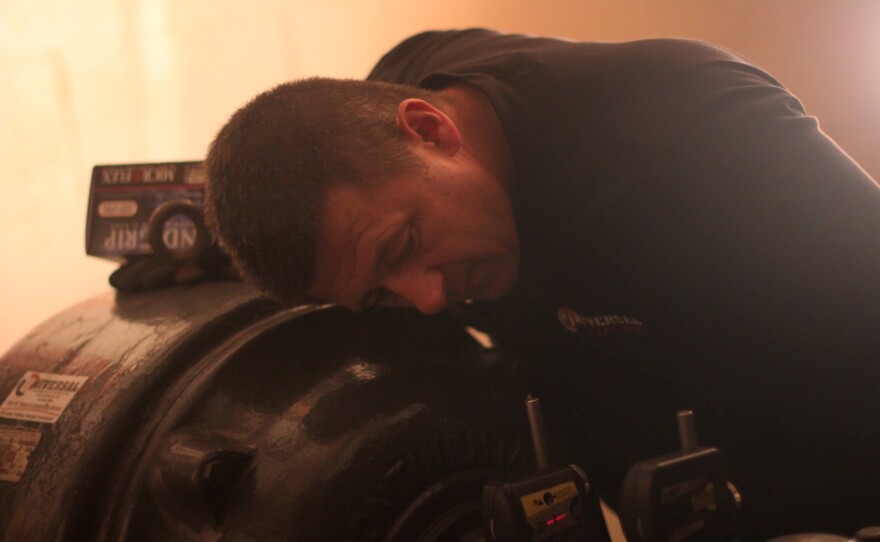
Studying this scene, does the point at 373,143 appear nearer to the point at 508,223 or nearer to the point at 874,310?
the point at 508,223

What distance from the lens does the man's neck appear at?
0.87 meters

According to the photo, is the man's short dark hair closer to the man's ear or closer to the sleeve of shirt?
the man's ear

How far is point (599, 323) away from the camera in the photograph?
0.90 metres

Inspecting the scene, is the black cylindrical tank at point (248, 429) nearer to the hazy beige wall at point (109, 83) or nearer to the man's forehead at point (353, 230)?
the man's forehead at point (353, 230)

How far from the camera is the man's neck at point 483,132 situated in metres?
0.87

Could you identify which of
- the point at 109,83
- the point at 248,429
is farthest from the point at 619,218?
the point at 109,83

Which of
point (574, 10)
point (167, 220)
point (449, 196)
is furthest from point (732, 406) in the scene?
point (574, 10)

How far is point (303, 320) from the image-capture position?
0.87m

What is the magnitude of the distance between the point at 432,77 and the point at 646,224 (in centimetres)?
31

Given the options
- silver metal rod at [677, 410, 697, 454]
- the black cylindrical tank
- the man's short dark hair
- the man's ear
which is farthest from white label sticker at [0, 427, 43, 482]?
silver metal rod at [677, 410, 697, 454]

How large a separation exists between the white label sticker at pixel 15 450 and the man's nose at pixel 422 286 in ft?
1.22

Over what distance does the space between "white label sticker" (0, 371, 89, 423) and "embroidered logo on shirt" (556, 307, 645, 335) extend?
1.70ft

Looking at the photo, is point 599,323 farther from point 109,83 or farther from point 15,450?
point 109,83

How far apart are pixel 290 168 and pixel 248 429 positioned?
0.82 ft
